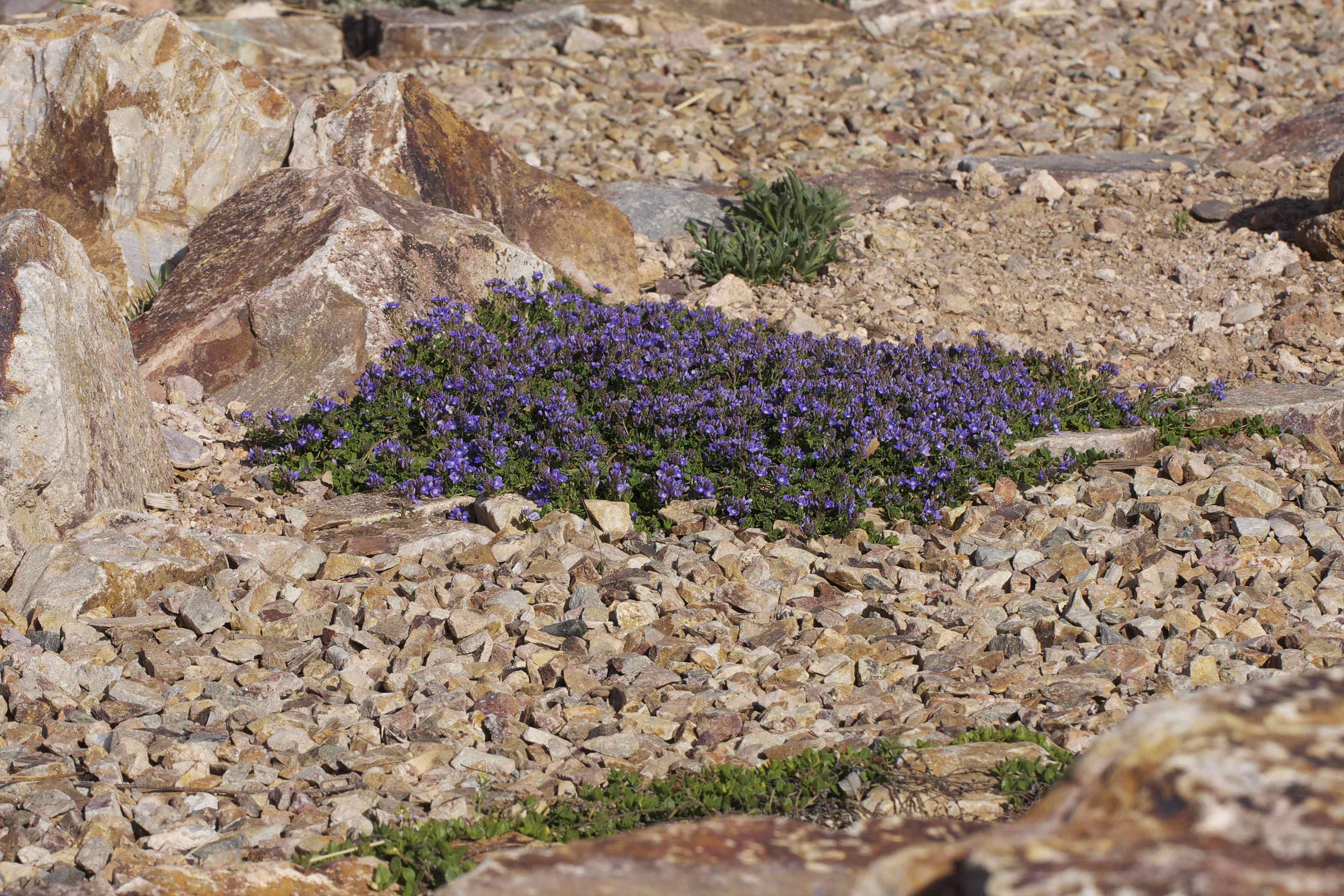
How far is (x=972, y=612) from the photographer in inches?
209

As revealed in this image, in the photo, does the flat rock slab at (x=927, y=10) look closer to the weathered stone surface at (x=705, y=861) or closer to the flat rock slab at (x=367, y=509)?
the flat rock slab at (x=367, y=509)

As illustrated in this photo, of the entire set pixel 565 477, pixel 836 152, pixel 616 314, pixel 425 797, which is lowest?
pixel 425 797

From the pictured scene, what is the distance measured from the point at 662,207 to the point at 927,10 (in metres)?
7.00

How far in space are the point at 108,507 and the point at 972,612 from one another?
391cm

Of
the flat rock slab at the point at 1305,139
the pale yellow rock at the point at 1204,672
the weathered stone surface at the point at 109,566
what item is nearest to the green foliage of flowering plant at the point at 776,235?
the flat rock slab at the point at 1305,139

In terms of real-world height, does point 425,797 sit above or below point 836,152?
below

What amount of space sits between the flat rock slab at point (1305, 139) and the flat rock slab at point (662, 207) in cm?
502

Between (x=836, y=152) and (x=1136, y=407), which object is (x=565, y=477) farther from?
(x=836, y=152)

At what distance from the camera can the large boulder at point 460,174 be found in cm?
858

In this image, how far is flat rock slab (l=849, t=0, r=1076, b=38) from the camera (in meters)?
15.3

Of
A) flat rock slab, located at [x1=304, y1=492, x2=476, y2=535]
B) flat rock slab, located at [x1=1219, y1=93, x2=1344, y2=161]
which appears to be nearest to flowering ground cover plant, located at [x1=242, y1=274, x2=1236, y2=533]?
flat rock slab, located at [x1=304, y1=492, x2=476, y2=535]

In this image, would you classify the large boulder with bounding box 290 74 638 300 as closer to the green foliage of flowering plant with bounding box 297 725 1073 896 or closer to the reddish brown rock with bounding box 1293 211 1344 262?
the reddish brown rock with bounding box 1293 211 1344 262

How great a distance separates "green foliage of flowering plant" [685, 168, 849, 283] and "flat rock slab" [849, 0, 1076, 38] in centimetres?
594

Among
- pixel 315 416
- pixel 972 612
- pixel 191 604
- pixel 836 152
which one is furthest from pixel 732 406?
pixel 836 152
